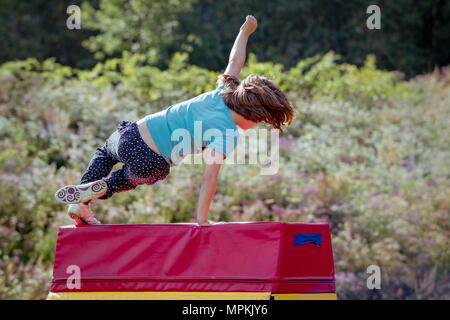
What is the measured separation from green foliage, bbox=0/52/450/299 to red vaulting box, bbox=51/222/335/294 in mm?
1921

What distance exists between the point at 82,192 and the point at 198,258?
823 millimetres

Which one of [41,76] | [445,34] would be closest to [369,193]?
[41,76]

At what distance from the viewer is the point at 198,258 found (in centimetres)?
328

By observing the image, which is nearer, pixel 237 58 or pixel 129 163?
pixel 129 163

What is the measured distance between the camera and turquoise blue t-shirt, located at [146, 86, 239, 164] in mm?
3398

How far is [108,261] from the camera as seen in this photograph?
11.1 ft

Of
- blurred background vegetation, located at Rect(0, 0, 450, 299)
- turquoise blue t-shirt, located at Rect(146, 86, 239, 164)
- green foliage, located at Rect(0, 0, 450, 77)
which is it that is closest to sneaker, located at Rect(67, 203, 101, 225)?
turquoise blue t-shirt, located at Rect(146, 86, 239, 164)

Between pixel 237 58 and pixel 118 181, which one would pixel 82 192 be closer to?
pixel 118 181

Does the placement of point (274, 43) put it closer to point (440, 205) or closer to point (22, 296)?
point (440, 205)

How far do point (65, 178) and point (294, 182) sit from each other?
8.39 ft

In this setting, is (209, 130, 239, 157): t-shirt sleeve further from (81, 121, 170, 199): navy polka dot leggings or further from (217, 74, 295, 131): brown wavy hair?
(81, 121, 170, 199): navy polka dot leggings

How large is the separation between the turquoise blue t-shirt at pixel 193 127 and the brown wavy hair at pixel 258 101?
0.23 ft

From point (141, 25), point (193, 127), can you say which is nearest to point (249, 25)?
point (193, 127)
